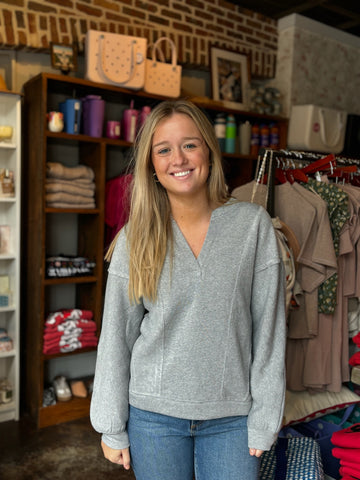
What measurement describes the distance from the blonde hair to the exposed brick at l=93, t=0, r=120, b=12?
2393mm

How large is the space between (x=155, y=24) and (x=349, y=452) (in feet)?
10.3

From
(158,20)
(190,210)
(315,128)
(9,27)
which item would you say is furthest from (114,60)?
(190,210)

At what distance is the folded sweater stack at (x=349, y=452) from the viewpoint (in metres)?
1.67

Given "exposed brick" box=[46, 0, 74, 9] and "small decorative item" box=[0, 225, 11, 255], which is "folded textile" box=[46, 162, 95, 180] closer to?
"small decorative item" box=[0, 225, 11, 255]

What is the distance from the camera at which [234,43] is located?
407cm

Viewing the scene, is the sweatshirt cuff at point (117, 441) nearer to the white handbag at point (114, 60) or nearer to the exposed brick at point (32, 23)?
the white handbag at point (114, 60)

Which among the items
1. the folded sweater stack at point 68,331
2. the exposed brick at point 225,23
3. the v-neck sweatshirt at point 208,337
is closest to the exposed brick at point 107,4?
the exposed brick at point 225,23

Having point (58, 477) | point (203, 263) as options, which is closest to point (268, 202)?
point (203, 263)

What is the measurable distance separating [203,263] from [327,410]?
1511 mm

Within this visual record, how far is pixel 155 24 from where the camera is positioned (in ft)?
11.8

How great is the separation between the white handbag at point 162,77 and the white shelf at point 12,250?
882 millimetres

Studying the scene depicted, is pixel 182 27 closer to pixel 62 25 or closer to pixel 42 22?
pixel 62 25

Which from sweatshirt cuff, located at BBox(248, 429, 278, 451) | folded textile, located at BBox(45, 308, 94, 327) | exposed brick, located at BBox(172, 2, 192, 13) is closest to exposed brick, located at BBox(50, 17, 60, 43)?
exposed brick, located at BBox(172, 2, 192, 13)

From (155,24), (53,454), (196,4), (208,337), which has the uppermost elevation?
(196,4)
